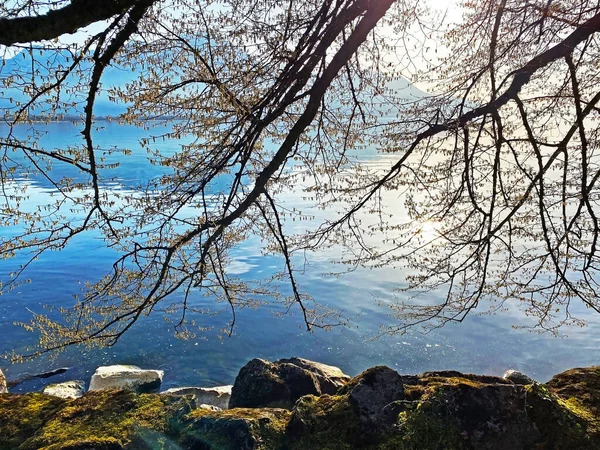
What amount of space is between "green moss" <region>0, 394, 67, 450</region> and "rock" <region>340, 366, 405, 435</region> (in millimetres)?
2135

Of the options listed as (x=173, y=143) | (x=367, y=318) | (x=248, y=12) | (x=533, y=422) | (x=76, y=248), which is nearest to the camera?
(x=533, y=422)

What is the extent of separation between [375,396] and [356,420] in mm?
198

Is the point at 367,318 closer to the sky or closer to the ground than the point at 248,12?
closer to the ground

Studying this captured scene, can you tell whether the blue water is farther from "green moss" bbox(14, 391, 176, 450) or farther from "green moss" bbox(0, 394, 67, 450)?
"green moss" bbox(14, 391, 176, 450)

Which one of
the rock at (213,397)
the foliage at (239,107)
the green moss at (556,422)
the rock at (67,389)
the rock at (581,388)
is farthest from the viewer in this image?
the rock at (67,389)

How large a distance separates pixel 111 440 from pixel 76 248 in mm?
17338

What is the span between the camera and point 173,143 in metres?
52.1

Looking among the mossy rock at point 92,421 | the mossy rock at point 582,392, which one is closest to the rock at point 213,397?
the mossy rock at point 92,421

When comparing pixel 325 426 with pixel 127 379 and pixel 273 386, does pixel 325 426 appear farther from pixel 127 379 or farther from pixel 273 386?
pixel 127 379

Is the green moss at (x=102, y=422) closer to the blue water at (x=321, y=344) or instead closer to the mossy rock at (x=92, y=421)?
the mossy rock at (x=92, y=421)

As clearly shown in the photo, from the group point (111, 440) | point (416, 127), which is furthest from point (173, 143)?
point (111, 440)

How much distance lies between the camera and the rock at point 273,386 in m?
5.11

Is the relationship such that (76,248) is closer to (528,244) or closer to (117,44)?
(117,44)

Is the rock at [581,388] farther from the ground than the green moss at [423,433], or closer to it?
farther from the ground
